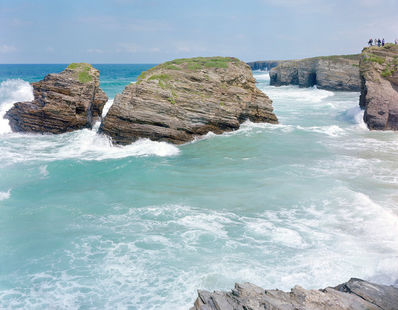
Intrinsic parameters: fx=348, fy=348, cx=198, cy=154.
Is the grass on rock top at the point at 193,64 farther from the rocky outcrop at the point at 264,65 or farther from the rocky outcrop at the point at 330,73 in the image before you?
the rocky outcrop at the point at 264,65

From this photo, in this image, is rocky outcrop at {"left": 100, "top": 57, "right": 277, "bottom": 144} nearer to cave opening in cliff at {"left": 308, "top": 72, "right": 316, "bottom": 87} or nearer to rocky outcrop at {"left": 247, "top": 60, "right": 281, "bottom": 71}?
cave opening in cliff at {"left": 308, "top": 72, "right": 316, "bottom": 87}

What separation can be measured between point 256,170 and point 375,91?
54.9 ft

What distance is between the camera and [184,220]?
12195 millimetres

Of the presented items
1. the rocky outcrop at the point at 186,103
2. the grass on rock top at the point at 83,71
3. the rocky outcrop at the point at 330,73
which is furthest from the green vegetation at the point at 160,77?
the rocky outcrop at the point at 330,73

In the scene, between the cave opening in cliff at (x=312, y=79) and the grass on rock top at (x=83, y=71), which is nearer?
the grass on rock top at (x=83, y=71)

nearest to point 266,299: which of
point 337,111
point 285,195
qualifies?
point 285,195

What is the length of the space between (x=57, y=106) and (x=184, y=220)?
671 inches

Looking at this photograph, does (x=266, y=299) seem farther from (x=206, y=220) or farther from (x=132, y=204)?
(x=132, y=204)

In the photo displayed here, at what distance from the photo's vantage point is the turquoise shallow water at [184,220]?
29.2 ft

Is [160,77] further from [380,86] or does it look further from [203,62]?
[380,86]

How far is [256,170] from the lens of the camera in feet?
57.9

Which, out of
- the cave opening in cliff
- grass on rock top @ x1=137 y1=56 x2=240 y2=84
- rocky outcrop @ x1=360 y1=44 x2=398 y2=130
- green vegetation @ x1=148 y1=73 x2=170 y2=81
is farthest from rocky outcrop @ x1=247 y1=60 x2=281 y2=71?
green vegetation @ x1=148 y1=73 x2=170 y2=81

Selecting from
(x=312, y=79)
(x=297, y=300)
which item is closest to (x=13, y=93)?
(x=297, y=300)

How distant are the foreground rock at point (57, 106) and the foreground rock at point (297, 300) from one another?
21834 mm
